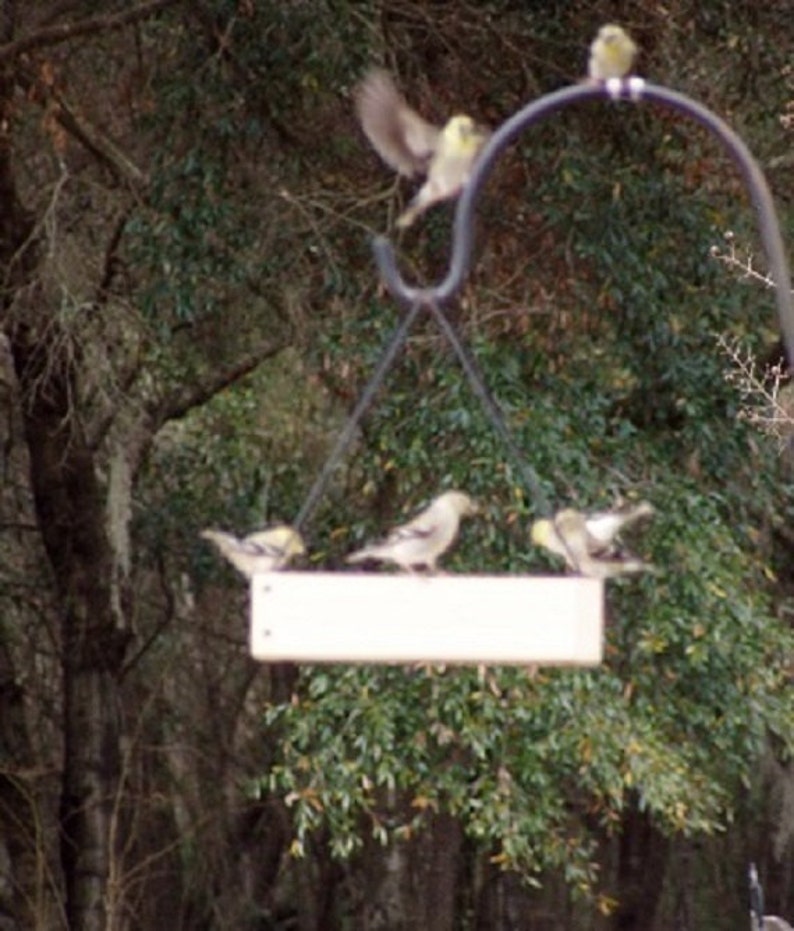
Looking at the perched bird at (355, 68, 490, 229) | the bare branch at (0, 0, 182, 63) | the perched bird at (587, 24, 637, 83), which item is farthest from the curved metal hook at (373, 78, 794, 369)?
the bare branch at (0, 0, 182, 63)

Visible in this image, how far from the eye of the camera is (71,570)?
10.1 meters

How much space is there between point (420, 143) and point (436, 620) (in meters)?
1.96

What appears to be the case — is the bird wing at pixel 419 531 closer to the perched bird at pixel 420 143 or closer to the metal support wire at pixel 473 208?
the metal support wire at pixel 473 208

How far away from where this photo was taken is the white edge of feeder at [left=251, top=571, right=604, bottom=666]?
346cm

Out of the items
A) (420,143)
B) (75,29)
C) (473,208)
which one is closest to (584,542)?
(473,208)

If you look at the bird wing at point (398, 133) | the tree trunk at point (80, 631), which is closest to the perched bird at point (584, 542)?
the bird wing at point (398, 133)

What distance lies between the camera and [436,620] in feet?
11.4

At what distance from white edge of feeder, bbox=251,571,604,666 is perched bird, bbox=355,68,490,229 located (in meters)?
1.48

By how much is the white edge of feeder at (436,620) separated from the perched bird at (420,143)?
148 centimetres

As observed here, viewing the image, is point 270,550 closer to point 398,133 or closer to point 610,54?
point 610,54

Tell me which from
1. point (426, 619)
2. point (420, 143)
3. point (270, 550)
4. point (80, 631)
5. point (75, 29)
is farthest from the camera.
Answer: point (80, 631)

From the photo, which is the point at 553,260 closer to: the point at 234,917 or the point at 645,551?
the point at 645,551

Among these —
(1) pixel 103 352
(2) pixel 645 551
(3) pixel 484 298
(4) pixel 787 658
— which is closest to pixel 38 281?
(1) pixel 103 352

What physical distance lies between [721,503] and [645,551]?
1.48ft
